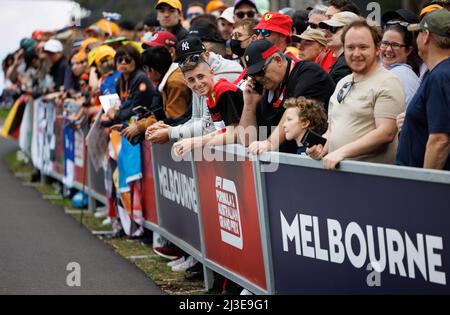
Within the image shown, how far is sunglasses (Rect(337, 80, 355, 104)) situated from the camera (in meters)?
6.52

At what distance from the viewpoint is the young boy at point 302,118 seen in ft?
21.7

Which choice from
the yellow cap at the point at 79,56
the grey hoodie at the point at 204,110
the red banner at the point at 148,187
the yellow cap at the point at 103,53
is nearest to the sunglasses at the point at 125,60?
the red banner at the point at 148,187

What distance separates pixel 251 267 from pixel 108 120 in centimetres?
460

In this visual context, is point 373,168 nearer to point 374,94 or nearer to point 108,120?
point 374,94

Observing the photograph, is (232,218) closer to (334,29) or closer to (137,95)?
(334,29)

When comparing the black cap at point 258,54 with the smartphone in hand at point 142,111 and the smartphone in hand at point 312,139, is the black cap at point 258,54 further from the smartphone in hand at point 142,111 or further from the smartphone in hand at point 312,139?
the smartphone in hand at point 142,111

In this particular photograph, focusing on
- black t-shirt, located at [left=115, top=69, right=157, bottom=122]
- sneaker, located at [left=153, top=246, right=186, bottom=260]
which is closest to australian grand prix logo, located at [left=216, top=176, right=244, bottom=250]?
sneaker, located at [left=153, top=246, right=186, bottom=260]

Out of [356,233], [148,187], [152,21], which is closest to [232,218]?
[356,233]

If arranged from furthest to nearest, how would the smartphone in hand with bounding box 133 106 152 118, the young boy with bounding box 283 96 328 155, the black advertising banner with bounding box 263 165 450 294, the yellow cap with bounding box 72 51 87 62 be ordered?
the yellow cap with bounding box 72 51 87 62
the smartphone in hand with bounding box 133 106 152 118
the young boy with bounding box 283 96 328 155
the black advertising banner with bounding box 263 165 450 294

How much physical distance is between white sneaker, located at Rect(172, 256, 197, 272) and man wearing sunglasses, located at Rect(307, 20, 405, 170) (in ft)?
11.8

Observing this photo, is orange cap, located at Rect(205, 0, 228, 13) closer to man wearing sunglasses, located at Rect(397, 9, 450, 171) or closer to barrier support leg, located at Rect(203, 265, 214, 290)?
barrier support leg, located at Rect(203, 265, 214, 290)
